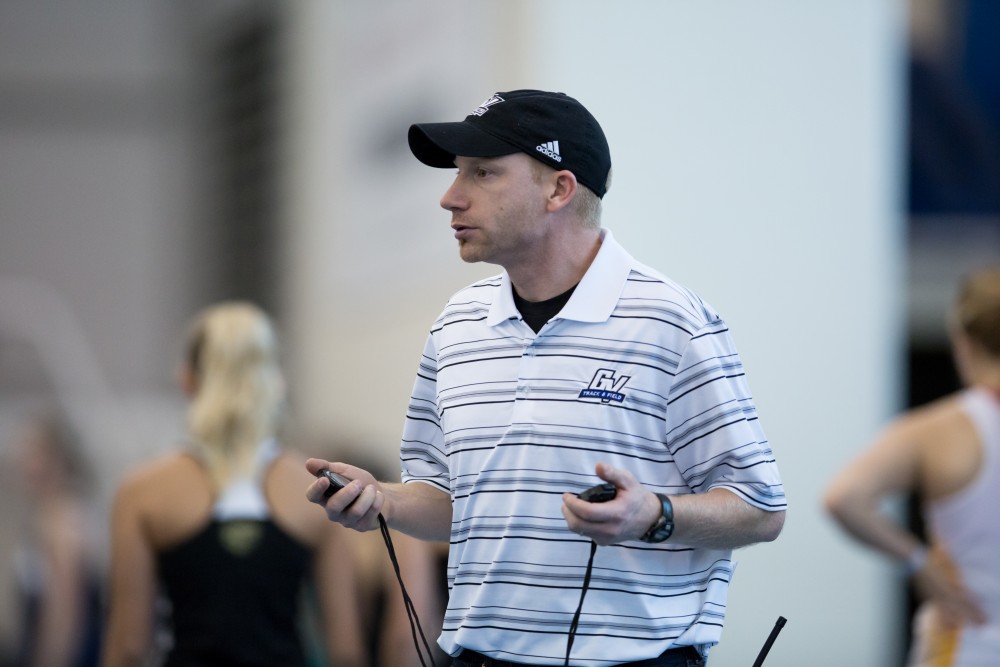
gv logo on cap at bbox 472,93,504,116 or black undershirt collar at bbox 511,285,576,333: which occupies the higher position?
gv logo on cap at bbox 472,93,504,116

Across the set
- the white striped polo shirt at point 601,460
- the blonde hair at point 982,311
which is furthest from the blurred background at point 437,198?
the white striped polo shirt at point 601,460

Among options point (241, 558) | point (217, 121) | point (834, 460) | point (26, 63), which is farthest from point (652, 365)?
point (26, 63)

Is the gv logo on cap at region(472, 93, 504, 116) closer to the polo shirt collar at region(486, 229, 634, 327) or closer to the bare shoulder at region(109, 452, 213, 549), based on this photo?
the polo shirt collar at region(486, 229, 634, 327)

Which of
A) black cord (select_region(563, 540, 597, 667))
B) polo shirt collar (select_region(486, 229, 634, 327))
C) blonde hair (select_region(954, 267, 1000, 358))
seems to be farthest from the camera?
blonde hair (select_region(954, 267, 1000, 358))

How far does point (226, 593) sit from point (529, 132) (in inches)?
76.8

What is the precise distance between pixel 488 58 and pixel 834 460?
2926 millimetres

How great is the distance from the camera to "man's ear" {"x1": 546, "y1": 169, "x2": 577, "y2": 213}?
2.54 meters

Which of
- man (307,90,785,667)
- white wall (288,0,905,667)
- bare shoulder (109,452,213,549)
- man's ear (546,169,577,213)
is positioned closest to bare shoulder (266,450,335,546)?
bare shoulder (109,452,213,549)

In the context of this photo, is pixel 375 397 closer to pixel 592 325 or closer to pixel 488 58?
pixel 488 58

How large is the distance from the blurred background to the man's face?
2163 millimetres

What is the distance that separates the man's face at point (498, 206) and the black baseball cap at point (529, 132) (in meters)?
0.03

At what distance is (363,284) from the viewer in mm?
10094

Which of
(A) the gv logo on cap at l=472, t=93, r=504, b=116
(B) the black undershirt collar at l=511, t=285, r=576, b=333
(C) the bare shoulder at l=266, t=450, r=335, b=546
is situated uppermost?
(A) the gv logo on cap at l=472, t=93, r=504, b=116

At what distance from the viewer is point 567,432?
2.39 meters
